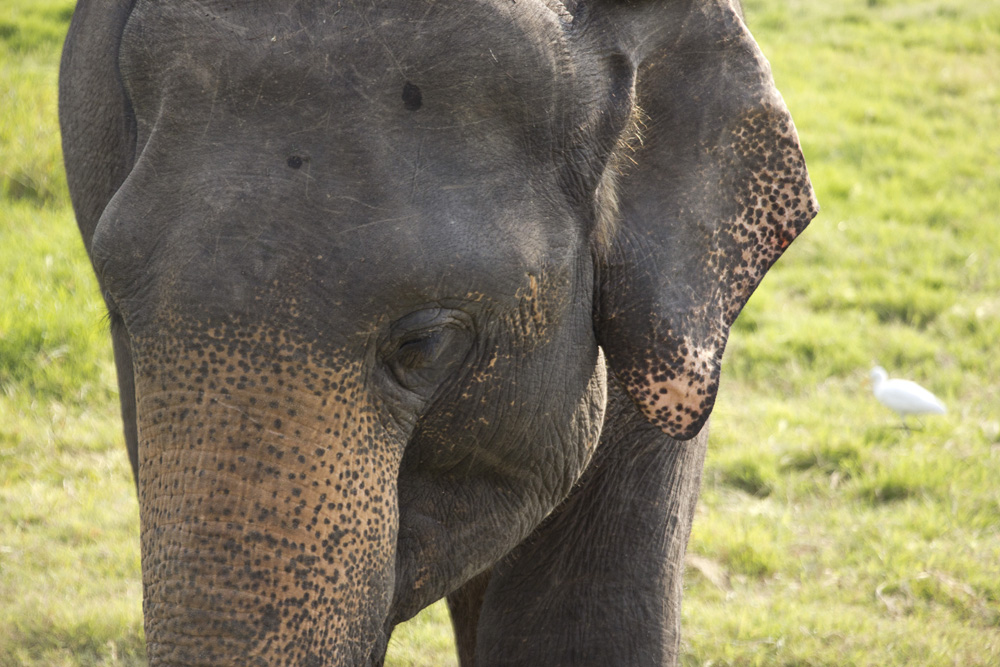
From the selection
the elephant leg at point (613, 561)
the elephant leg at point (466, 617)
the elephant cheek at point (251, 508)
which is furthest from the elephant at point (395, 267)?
the elephant leg at point (466, 617)

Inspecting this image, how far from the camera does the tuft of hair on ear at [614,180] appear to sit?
1811mm

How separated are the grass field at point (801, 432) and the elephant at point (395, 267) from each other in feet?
2.91

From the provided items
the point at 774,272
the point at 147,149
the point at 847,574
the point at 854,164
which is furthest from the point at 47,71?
→ the point at 147,149

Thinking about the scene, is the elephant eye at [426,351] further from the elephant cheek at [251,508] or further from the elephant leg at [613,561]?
the elephant leg at [613,561]

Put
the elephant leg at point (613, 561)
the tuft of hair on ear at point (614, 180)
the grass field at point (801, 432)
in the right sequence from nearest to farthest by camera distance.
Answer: the tuft of hair on ear at point (614, 180)
the elephant leg at point (613, 561)
the grass field at point (801, 432)

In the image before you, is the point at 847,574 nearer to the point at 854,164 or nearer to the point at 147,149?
the point at 147,149

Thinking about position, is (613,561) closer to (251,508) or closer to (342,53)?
(251,508)

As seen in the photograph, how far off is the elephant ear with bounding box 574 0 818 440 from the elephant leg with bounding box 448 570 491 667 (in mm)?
960

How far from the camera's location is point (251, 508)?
141 cm

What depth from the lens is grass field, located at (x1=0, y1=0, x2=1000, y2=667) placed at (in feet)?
11.7

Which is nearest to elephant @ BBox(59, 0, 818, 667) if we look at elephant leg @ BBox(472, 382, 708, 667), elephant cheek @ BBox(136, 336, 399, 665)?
elephant cheek @ BBox(136, 336, 399, 665)

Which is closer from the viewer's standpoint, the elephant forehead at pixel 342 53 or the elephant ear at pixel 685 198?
the elephant forehead at pixel 342 53

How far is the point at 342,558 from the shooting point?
1.47 m

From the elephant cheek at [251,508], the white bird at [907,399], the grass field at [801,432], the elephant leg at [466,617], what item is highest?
the elephant cheek at [251,508]
